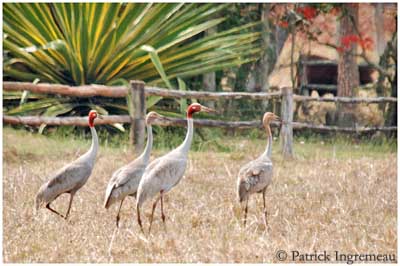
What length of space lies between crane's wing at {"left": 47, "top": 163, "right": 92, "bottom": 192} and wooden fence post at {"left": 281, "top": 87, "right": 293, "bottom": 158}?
4623 mm

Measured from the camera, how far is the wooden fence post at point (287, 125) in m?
10.6

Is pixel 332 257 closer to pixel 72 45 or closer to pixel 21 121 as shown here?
pixel 21 121

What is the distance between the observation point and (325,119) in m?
13.9

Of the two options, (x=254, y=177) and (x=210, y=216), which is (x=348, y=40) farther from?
(x=210, y=216)

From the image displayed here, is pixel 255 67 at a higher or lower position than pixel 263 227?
higher

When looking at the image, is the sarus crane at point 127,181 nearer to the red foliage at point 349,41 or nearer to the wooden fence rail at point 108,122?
the wooden fence rail at point 108,122

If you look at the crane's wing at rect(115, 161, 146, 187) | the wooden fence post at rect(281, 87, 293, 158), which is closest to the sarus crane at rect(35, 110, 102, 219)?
the crane's wing at rect(115, 161, 146, 187)

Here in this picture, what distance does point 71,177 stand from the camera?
6.26 meters

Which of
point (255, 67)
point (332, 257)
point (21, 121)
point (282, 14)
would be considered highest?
point (282, 14)

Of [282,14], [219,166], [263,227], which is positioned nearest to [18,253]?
[263,227]

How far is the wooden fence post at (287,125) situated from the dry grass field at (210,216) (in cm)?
57

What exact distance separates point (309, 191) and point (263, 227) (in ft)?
5.49

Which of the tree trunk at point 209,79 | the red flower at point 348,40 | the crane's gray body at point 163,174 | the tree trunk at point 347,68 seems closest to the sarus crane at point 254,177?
the crane's gray body at point 163,174

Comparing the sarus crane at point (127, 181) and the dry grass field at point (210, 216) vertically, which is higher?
the sarus crane at point (127, 181)
